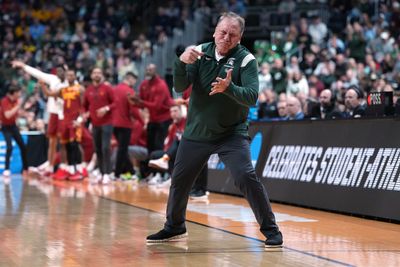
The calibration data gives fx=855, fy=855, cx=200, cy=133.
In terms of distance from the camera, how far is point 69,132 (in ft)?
60.0

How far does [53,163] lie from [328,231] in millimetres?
11678

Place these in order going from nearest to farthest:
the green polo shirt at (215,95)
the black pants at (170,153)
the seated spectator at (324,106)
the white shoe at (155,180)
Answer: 1. the green polo shirt at (215,95)
2. the seated spectator at (324,106)
3. the black pants at (170,153)
4. the white shoe at (155,180)

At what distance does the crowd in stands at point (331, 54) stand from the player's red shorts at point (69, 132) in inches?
155

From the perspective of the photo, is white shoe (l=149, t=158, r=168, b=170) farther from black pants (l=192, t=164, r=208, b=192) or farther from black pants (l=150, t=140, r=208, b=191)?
black pants (l=192, t=164, r=208, b=192)

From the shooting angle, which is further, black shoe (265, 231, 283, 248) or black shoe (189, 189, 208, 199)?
black shoe (189, 189, 208, 199)

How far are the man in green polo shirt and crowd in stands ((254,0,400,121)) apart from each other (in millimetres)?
7893

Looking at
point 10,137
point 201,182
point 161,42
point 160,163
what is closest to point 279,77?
point 161,42

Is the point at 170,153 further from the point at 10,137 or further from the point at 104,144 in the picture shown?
the point at 10,137

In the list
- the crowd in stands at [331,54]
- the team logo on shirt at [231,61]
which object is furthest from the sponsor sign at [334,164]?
the team logo on shirt at [231,61]

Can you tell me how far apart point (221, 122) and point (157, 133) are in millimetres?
9976

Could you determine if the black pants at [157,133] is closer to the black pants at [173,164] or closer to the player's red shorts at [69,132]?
the black pants at [173,164]

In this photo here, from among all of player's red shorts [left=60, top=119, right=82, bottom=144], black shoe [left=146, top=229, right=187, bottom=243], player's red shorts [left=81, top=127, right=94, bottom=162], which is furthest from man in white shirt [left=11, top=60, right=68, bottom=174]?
black shoe [left=146, top=229, right=187, bottom=243]

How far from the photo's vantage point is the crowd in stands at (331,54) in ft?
62.6

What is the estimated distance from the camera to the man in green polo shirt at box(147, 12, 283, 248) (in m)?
7.58
